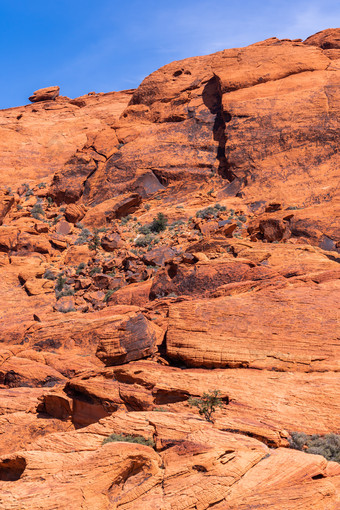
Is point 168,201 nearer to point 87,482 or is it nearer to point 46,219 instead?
point 46,219

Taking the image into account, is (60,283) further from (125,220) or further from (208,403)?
(208,403)

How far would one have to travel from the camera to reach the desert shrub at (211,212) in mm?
25984

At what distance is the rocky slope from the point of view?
6277 millimetres

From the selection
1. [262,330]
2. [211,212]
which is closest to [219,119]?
[211,212]

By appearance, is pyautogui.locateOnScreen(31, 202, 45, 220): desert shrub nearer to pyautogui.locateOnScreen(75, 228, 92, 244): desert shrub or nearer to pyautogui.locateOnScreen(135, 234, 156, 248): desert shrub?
pyautogui.locateOnScreen(75, 228, 92, 244): desert shrub

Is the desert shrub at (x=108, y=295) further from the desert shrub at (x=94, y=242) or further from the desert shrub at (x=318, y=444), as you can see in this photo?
the desert shrub at (x=318, y=444)

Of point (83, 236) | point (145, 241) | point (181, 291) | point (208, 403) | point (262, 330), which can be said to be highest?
point (83, 236)

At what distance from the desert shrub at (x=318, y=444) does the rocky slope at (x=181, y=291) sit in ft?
0.56

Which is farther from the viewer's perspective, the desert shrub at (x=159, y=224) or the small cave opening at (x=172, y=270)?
the desert shrub at (x=159, y=224)

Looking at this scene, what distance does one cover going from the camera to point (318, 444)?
7496 mm

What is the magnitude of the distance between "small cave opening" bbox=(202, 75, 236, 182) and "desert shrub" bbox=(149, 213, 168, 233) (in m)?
6.09

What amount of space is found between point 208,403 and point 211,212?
18391 millimetres

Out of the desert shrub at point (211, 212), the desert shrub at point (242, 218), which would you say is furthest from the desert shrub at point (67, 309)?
the desert shrub at point (242, 218)

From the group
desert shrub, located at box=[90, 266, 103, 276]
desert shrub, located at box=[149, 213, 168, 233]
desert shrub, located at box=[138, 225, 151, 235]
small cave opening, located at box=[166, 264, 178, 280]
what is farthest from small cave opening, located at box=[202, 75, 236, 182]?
small cave opening, located at box=[166, 264, 178, 280]
